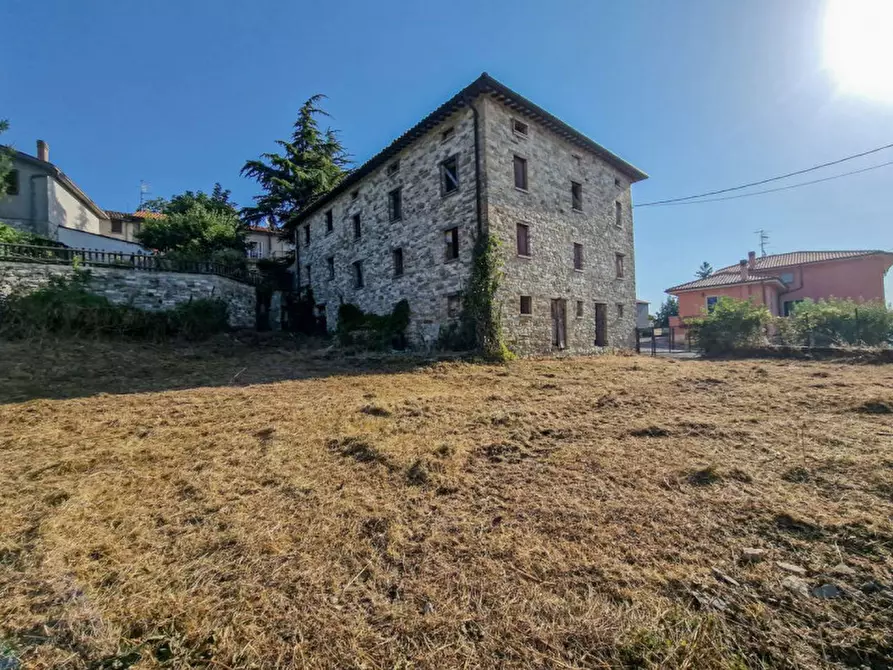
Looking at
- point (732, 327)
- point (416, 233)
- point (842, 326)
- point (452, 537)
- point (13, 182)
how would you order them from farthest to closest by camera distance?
point (13, 182) < point (416, 233) < point (732, 327) < point (842, 326) < point (452, 537)

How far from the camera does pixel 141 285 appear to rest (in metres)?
15.3

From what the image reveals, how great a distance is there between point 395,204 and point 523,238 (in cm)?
602

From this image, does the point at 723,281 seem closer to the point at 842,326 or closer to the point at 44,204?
the point at 842,326

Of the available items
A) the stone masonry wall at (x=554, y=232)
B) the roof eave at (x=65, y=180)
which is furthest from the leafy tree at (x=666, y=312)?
the roof eave at (x=65, y=180)

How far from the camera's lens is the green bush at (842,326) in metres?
13.4

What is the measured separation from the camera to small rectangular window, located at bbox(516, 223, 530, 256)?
45.5 feet

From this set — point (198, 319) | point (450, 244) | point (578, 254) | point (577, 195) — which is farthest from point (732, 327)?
point (198, 319)

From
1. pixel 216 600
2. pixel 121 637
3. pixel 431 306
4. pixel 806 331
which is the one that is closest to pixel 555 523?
pixel 216 600

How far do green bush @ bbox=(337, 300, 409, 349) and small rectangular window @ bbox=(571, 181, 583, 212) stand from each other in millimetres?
8522

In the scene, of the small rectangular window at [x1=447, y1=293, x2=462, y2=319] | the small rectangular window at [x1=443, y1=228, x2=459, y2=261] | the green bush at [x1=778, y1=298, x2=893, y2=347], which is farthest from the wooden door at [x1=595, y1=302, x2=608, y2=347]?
the small rectangular window at [x1=443, y1=228, x2=459, y2=261]

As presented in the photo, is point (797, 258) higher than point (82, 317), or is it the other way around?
point (797, 258)

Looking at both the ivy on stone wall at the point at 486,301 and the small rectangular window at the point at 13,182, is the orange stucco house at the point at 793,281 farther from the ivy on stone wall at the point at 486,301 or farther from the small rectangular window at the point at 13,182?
the small rectangular window at the point at 13,182

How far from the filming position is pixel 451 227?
13617mm

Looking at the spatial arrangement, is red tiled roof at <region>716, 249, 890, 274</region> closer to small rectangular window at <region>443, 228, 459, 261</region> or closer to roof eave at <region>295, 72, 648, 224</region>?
roof eave at <region>295, 72, 648, 224</region>
